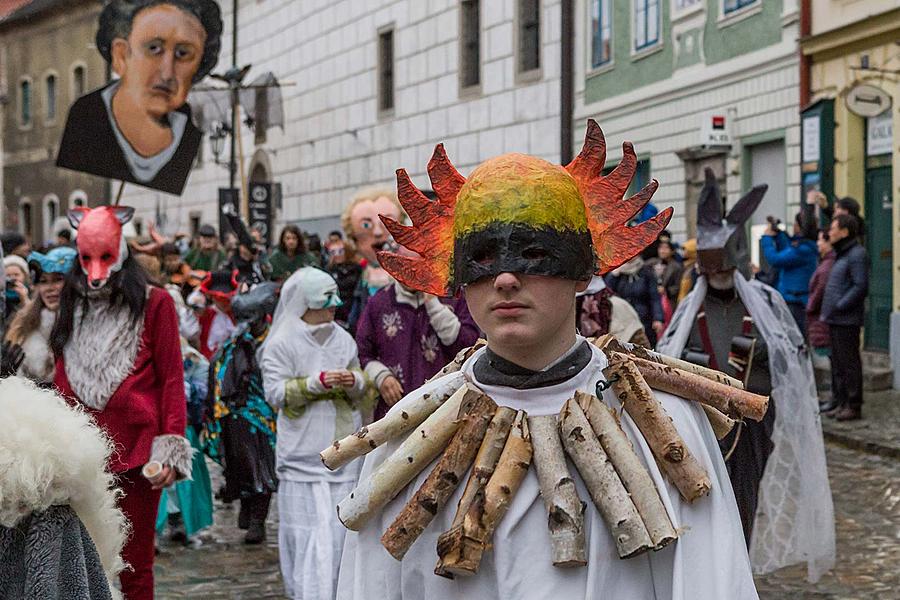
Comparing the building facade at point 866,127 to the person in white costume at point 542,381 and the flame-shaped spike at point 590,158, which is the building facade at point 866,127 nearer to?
the flame-shaped spike at point 590,158

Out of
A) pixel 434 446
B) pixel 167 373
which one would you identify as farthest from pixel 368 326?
pixel 434 446

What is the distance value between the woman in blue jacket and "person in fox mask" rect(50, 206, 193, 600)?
33.7 feet

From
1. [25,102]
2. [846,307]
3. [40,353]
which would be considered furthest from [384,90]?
[25,102]

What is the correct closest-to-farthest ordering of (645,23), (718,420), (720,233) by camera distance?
(718,420), (720,233), (645,23)

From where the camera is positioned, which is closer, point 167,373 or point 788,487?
point 167,373

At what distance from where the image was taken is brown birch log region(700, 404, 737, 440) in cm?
356

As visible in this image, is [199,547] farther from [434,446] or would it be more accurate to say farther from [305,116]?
[305,116]

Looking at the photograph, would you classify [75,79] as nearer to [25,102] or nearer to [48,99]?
[48,99]

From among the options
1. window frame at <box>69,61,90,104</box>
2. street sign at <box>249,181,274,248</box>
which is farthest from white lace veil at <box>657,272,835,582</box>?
window frame at <box>69,61,90,104</box>

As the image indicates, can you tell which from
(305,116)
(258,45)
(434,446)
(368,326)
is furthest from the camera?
(258,45)

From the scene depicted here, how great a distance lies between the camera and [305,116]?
36.8 metres

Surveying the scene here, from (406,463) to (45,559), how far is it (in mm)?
809

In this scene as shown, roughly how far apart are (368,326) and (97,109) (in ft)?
9.31

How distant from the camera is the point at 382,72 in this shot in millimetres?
32688
